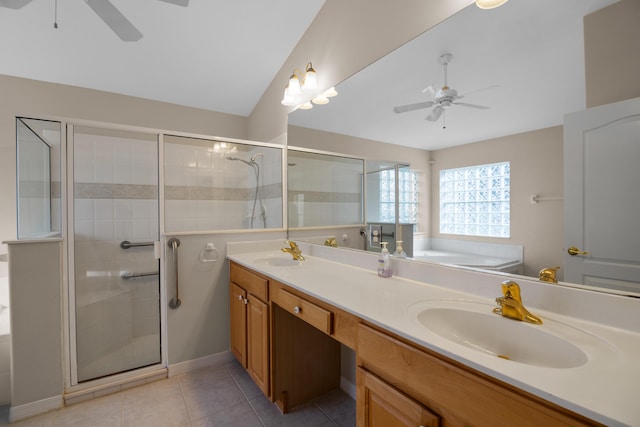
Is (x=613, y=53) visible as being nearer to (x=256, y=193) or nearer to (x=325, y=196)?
(x=325, y=196)

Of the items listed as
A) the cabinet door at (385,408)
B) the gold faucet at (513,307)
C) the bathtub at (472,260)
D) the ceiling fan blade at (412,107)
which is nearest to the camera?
the cabinet door at (385,408)

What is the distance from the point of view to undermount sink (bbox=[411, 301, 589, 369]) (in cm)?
79

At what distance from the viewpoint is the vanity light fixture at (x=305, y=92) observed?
7.04ft

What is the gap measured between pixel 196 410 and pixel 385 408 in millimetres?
1402

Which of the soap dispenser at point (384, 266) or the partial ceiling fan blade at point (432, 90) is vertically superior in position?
the partial ceiling fan blade at point (432, 90)

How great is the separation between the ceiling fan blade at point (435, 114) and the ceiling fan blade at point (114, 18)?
1688mm

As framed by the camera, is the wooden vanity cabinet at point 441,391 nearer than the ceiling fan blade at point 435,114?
Yes

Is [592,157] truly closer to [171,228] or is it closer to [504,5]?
[504,5]

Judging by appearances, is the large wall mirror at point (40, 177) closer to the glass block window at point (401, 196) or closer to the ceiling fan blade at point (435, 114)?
the glass block window at point (401, 196)

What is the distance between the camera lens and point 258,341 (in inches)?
69.4

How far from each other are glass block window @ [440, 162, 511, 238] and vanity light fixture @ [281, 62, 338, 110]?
1164mm

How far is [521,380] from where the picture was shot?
580mm

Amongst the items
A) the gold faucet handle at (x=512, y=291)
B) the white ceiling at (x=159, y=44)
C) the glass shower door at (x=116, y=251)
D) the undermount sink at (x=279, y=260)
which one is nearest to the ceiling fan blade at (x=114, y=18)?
the white ceiling at (x=159, y=44)

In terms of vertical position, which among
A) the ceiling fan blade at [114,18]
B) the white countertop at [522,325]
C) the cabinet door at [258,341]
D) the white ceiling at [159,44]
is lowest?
the cabinet door at [258,341]
